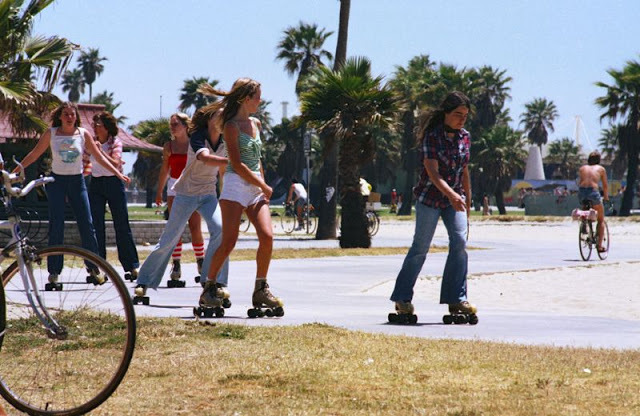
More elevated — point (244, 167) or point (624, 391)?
point (244, 167)

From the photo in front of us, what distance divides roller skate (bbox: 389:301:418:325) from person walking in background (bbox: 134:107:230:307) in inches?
54.0

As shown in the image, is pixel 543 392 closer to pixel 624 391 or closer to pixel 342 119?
pixel 624 391

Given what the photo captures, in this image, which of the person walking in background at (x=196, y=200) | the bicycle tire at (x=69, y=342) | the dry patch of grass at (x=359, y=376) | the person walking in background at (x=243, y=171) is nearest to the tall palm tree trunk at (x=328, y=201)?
the person walking in background at (x=196, y=200)

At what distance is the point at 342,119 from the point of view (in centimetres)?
2417

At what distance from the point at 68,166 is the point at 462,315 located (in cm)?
447

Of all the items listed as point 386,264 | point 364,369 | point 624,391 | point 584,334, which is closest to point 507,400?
point 624,391

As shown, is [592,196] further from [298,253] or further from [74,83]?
[74,83]

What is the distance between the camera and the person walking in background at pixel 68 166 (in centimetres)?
1132

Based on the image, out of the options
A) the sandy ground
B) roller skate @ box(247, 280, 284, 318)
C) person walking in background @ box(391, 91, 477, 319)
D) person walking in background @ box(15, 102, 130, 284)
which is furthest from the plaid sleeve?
person walking in background @ box(15, 102, 130, 284)

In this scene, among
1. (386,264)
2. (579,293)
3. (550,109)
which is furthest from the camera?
(550,109)

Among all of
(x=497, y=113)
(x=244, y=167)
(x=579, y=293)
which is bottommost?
(x=579, y=293)

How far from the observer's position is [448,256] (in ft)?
29.7

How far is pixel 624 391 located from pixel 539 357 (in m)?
1.12

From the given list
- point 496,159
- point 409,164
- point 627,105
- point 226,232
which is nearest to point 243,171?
point 226,232
